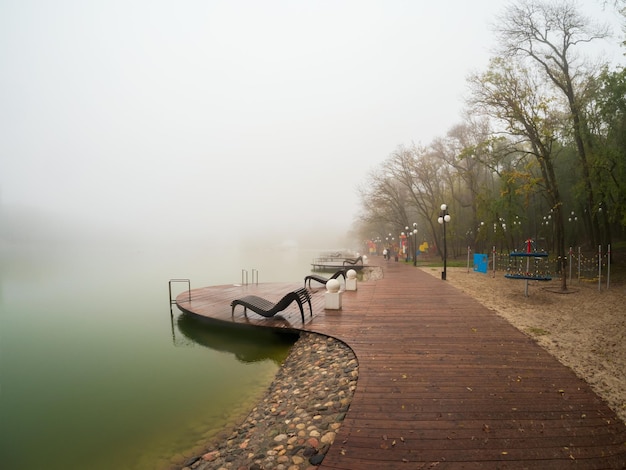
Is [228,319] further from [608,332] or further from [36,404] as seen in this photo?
[608,332]

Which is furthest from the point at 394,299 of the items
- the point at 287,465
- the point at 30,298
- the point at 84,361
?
the point at 30,298

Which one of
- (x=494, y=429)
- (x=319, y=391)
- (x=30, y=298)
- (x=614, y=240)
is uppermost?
(x=614, y=240)

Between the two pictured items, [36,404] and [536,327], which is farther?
[536,327]

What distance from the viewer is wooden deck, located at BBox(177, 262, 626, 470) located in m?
2.68

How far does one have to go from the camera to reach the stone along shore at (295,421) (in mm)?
3053

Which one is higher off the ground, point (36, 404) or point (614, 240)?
point (614, 240)

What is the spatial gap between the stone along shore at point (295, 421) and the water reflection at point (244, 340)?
1.66 metres

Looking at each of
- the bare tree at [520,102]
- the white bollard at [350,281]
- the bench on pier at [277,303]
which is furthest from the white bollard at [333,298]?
the bare tree at [520,102]

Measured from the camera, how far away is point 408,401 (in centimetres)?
359

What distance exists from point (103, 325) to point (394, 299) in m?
9.84

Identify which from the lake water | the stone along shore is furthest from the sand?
the lake water

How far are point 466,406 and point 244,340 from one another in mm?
5894

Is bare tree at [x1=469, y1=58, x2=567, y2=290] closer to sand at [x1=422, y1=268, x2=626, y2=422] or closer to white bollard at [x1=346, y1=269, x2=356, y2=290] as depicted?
sand at [x1=422, y1=268, x2=626, y2=422]

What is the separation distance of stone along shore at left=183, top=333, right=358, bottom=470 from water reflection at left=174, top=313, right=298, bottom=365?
166cm
